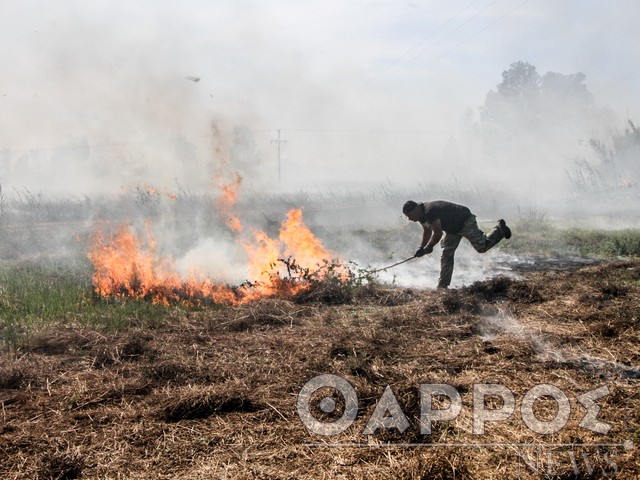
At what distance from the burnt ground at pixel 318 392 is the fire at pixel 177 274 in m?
0.91

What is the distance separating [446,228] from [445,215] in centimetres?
27

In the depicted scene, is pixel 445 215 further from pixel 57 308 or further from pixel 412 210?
pixel 57 308

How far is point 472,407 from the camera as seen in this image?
3.81 meters

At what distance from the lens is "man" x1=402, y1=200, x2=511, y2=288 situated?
29.7ft

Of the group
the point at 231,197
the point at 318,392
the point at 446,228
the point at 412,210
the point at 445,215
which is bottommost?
the point at 318,392

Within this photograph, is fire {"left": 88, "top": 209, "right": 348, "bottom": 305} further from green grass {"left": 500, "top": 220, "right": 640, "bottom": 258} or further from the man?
green grass {"left": 500, "top": 220, "right": 640, "bottom": 258}

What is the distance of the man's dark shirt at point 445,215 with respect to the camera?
29.9 ft

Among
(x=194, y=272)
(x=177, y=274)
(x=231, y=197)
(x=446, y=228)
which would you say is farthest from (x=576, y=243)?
(x=177, y=274)

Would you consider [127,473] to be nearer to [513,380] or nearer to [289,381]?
[289,381]

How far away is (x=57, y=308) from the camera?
687 cm

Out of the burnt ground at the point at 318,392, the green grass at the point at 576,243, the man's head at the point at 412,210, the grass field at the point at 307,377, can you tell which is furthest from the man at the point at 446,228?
the green grass at the point at 576,243

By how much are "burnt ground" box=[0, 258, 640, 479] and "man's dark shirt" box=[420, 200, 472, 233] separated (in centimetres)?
230

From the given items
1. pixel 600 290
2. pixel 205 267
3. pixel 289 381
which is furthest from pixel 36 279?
pixel 600 290

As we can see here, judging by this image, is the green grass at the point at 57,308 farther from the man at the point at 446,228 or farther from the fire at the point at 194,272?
the man at the point at 446,228
